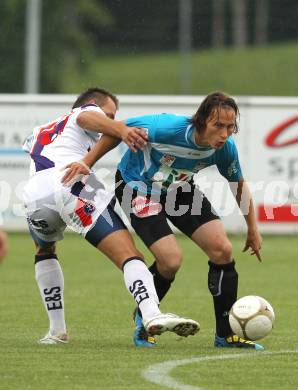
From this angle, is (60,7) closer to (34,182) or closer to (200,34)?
(200,34)

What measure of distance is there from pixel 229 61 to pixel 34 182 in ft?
72.0

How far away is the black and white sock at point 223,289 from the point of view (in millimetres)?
8305

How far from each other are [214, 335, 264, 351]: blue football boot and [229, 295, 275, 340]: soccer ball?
0.23ft

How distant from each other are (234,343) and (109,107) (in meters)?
1.92

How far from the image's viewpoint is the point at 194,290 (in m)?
12.6

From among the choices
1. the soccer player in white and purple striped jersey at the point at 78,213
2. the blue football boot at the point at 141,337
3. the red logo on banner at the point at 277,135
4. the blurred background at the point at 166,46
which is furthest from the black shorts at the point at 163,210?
the blurred background at the point at 166,46

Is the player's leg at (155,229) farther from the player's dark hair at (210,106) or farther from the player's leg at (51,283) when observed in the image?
the player's dark hair at (210,106)

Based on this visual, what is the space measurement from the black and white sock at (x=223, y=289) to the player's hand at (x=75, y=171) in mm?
1149

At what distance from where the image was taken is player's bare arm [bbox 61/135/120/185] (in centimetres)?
785

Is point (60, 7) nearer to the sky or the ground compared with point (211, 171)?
nearer to the sky

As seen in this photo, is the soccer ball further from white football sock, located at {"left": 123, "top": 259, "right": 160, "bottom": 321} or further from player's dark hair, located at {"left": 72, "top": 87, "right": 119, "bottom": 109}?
player's dark hair, located at {"left": 72, "top": 87, "right": 119, "bottom": 109}

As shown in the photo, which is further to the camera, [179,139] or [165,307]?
[165,307]

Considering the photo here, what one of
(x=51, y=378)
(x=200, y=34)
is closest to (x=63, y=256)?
(x=51, y=378)

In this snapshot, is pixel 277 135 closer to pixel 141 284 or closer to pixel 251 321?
pixel 251 321
